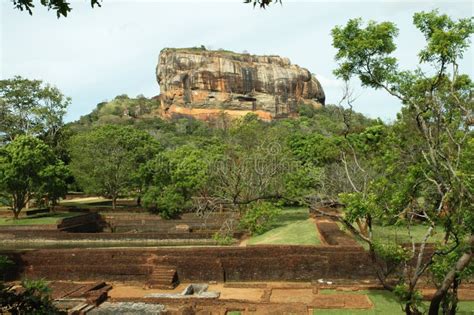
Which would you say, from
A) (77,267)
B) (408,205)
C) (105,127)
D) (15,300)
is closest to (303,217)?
(77,267)

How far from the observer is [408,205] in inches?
342

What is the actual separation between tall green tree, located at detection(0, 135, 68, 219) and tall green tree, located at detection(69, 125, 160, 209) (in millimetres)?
3404

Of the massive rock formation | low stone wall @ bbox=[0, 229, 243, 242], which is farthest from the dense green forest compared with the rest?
the massive rock formation

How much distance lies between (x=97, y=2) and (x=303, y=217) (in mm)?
27641

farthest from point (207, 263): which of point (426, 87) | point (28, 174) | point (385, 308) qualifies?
point (28, 174)

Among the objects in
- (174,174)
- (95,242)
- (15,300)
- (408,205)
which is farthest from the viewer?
(174,174)

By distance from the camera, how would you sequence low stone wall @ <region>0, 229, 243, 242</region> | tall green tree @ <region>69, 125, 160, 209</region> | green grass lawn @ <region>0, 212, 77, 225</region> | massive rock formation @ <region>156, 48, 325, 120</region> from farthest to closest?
massive rock formation @ <region>156, 48, 325, 120</region> → tall green tree @ <region>69, 125, 160, 209</region> → green grass lawn @ <region>0, 212, 77, 225</region> → low stone wall @ <region>0, 229, 243, 242</region>

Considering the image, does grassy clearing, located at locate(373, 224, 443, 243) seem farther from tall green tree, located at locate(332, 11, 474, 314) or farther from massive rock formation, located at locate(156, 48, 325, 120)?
massive rock formation, located at locate(156, 48, 325, 120)

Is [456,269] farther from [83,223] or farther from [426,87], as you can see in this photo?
[83,223]

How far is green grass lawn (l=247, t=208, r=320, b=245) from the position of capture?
21.4m

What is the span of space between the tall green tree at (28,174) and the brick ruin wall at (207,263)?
1366cm

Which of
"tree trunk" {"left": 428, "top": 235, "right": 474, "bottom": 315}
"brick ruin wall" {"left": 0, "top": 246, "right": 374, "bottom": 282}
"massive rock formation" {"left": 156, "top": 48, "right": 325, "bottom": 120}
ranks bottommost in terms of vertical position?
"brick ruin wall" {"left": 0, "top": 246, "right": 374, "bottom": 282}

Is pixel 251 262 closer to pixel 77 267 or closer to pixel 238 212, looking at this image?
pixel 77 267

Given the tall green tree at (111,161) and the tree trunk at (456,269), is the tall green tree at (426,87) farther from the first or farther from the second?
the tall green tree at (111,161)
